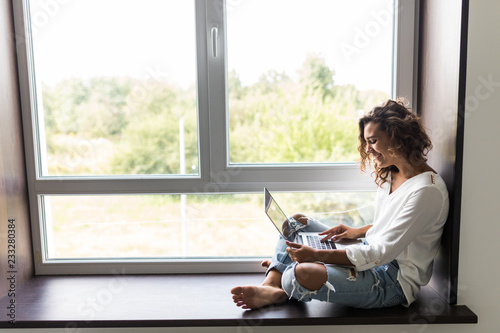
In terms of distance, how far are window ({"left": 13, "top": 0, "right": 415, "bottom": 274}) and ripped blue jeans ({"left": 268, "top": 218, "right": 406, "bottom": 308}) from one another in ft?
1.34

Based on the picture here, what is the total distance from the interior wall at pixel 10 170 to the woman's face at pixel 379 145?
52.8 inches

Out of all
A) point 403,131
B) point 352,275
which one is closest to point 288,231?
point 352,275

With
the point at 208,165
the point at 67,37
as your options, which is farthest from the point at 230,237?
the point at 67,37

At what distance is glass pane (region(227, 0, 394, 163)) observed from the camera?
159 centimetres

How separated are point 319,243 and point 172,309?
0.56 m

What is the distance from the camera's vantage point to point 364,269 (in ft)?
4.13

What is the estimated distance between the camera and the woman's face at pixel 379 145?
132 cm

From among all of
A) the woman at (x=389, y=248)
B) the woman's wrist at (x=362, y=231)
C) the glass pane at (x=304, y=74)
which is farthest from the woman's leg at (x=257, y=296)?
the glass pane at (x=304, y=74)

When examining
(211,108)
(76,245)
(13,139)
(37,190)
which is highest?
(211,108)

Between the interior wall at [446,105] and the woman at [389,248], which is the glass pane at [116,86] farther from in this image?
the interior wall at [446,105]

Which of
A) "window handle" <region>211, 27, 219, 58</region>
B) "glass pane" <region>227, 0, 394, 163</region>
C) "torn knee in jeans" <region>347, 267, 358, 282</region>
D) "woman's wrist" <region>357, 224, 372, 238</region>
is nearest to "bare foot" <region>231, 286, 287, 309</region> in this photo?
"torn knee in jeans" <region>347, 267, 358, 282</region>

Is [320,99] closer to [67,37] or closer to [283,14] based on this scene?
[283,14]

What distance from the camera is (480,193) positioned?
1304mm

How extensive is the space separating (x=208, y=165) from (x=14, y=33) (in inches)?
36.5
